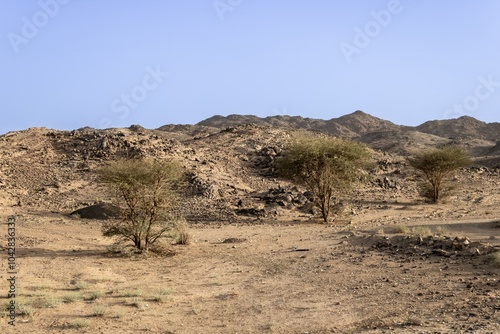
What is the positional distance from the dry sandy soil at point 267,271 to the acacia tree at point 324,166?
1.21m

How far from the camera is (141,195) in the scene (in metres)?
13.9

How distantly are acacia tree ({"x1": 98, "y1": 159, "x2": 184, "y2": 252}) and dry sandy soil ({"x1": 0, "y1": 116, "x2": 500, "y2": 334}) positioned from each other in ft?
2.23

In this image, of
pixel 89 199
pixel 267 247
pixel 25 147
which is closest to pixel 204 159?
pixel 89 199

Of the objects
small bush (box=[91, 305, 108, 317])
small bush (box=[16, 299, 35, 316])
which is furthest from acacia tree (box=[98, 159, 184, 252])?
small bush (box=[91, 305, 108, 317])

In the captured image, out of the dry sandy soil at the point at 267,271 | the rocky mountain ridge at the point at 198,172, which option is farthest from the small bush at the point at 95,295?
the rocky mountain ridge at the point at 198,172

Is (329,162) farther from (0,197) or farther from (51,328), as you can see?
(0,197)

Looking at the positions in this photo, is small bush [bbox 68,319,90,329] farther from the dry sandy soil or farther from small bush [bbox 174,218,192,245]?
small bush [bbox 174,218,192,245]

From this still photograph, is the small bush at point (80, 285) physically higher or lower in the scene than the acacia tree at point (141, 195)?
lower

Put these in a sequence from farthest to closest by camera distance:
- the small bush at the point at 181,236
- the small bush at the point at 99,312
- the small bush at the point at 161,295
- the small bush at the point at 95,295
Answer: the small bush at the point at 181,236 → the small bush at the point at 95,295 → the small bush at the point at 161,295 → the small bush at the point at 99,312

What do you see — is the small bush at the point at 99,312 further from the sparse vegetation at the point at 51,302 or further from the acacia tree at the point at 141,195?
the acacia tree at the point at 141,195

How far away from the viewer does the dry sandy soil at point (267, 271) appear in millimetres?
7609

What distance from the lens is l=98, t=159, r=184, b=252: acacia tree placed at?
45.0 feet

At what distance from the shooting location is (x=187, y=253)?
44.4ft

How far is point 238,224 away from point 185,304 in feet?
33.6
